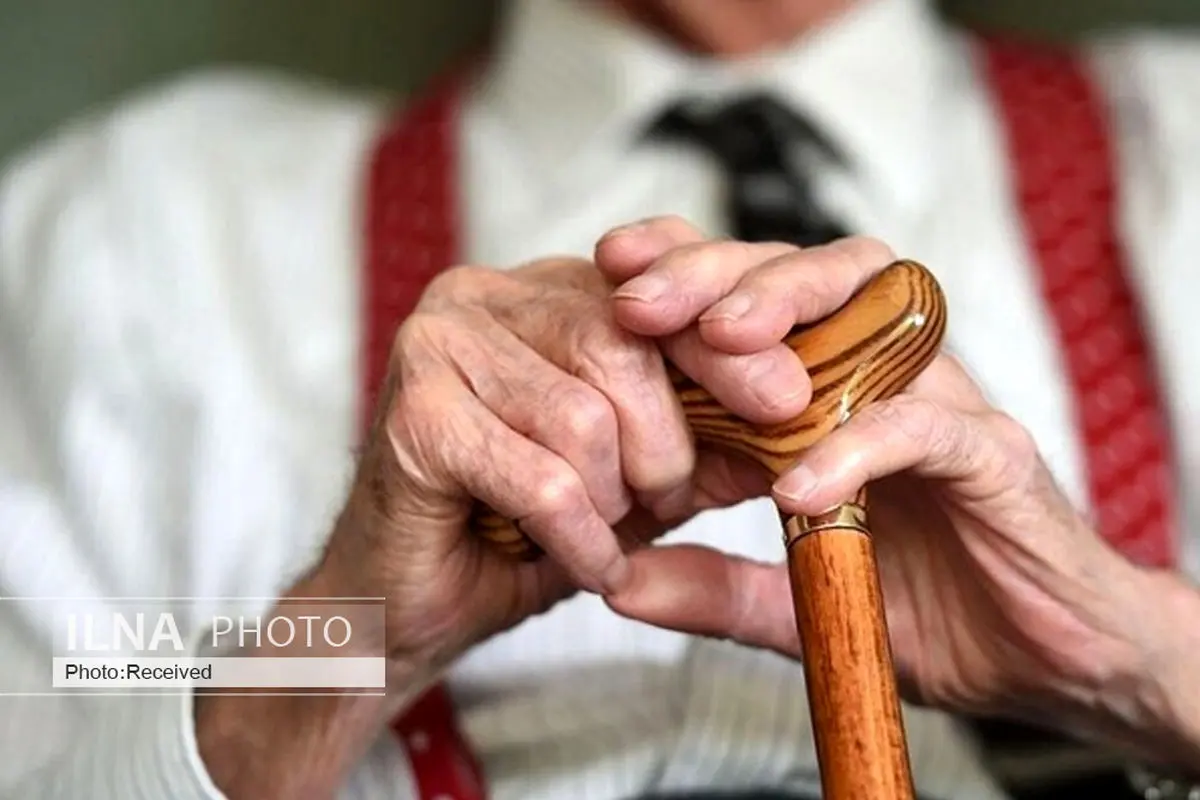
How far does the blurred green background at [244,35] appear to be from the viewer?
106 centimetres

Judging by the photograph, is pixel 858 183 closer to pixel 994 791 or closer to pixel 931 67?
pixel 931 67

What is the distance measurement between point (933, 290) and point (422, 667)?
252 millimetres

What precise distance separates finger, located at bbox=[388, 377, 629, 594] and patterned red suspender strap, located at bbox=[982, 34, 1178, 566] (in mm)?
353

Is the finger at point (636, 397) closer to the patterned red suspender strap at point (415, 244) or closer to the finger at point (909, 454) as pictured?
the finger at point (909, 454)

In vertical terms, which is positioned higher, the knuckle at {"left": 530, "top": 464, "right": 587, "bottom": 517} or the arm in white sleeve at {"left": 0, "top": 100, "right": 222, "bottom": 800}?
the arm in white sleeve at {"left": 0, "top": 100, "right": 222, "bottom": 800}

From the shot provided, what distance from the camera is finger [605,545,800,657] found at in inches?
23.7

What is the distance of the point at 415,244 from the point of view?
34.6 inches

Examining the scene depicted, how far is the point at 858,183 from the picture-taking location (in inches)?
36.4

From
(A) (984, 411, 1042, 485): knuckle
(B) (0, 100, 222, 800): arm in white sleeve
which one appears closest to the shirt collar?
(B) (0, 100, 222, 800): arm in white sleeve

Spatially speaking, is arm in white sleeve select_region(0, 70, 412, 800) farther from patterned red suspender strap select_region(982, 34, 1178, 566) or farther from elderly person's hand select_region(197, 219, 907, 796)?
patterned red suspender strap select_region(982, 34, 1178, 566)

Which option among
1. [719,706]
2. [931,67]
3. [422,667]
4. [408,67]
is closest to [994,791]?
[719,706]

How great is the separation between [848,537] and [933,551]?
0.14m

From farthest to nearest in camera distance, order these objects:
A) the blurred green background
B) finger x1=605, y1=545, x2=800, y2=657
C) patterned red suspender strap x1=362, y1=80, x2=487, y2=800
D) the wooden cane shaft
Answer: the blurred green background
patterned red suspender strap x1=362, y1=80, x2=487, y2=800
finger x1=605, y1=545, x2=800, y2=657
the wooden cane shaft

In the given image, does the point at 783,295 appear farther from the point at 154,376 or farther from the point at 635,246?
the point at 154,376
